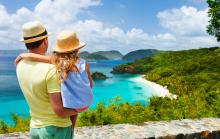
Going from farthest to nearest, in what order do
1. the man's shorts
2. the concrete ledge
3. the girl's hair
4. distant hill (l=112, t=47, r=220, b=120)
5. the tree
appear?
the tree → distant hill (l=112, t=47, r=220, b=120) → the concrete ledge → the man's shorts → the girl's hair

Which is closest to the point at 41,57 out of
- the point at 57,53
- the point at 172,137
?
the point at 57,53

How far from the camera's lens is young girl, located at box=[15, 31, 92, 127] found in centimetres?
252

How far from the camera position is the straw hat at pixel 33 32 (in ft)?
8.54

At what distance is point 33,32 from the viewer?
2615mm

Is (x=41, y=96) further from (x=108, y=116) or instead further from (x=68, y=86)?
(x=108, y=116)

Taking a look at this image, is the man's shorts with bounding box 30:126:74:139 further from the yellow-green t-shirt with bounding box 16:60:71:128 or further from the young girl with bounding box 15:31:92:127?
the young girl with bounding box 15:31:92:127

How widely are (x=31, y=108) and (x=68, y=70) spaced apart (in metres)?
0.43

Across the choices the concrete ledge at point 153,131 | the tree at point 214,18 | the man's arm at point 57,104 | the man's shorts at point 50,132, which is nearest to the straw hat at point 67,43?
the man's arm at point 57,104

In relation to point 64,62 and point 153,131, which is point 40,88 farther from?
point 153,131

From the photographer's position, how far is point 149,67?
62625 mm

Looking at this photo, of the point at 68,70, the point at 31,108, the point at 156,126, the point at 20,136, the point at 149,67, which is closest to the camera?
the point at 68,70

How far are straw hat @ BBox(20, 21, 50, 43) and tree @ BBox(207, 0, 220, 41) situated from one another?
48525 mm

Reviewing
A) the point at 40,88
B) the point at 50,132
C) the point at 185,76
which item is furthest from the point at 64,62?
the point at 185,76

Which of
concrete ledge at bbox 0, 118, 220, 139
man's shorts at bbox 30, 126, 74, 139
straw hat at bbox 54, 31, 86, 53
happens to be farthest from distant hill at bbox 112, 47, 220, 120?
straw hat at bbox 54, 31, 86, 53
